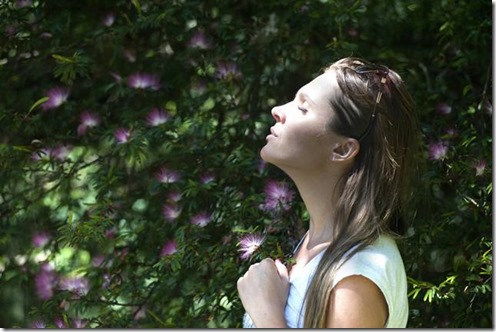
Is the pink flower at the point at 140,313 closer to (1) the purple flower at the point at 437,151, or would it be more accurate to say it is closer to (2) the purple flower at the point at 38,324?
(2) the purple flower at the point at 38,324

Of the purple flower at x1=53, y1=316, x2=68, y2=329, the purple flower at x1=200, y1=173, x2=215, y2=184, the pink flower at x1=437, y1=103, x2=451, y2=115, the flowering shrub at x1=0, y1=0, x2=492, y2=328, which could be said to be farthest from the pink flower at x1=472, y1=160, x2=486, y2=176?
the purple flower at x1=53, y1=316, x2=68, y2=329

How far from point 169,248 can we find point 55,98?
62 centimetres

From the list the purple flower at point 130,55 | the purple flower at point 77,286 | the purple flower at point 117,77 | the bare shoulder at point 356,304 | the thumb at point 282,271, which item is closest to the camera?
the bare shoulder at point 356,304

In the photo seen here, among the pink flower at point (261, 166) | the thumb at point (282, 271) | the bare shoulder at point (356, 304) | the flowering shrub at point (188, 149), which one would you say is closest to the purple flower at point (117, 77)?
the flowering shrub at point (188, 149)

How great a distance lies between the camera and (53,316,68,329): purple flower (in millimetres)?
2545

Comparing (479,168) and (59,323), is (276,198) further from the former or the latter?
(59,323)

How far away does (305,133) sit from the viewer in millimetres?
1625

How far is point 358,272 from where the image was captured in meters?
1.46

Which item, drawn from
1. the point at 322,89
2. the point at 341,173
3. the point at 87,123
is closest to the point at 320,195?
the point at 341,173

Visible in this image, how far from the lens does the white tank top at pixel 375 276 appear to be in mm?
1468

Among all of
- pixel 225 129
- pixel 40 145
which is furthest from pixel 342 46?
pixel 40 145

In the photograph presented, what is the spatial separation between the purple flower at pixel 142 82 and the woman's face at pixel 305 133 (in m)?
1.21

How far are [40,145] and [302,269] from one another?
1.40 m

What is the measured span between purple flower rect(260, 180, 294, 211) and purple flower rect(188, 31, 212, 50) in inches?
19.8
